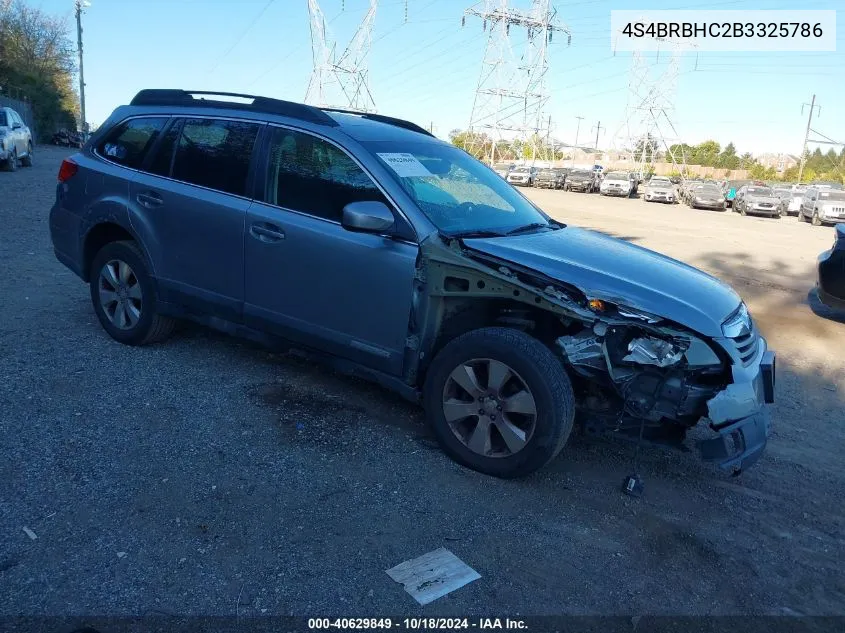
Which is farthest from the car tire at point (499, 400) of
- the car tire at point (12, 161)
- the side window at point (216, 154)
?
the car tire at point (12, 161)

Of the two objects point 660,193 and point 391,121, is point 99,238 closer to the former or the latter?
point 391,121

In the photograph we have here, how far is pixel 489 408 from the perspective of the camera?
3.57 meters

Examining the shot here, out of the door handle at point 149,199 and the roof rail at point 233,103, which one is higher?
the roof rail at point 233,103

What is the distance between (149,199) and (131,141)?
62 centimetres

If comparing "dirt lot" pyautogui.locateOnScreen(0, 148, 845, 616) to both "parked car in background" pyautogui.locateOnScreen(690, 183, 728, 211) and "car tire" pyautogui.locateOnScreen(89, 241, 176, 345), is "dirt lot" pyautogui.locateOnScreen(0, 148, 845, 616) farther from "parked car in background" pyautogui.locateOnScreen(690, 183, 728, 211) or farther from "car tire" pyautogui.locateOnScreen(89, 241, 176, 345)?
"parked car in background" pyautogui.locateOnScreen(690, 183, 728, 211)

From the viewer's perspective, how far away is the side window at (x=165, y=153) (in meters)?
4.83

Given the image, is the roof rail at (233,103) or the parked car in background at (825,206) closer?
the roof rail at (233,103)

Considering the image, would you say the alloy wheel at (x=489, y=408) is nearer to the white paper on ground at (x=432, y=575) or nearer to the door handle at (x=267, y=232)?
the white paper on ground at (x=432, y=575)

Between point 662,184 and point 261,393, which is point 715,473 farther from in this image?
point 662,184

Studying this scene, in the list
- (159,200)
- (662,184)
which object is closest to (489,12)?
(662,184)

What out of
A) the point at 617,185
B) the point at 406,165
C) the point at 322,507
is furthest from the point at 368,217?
the point at 617,185

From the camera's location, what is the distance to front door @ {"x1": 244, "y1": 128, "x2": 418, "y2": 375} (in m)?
3.81

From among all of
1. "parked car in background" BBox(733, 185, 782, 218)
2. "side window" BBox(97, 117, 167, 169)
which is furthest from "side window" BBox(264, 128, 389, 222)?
"parked car in background" BBox(733, 185, 782, 218)

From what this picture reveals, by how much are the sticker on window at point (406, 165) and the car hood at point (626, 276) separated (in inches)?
25.0
